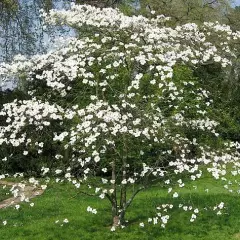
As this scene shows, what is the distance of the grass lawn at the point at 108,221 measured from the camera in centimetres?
941

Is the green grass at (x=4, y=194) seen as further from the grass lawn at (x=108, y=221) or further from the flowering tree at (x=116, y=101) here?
the flowering tree at (x=116, y=101)

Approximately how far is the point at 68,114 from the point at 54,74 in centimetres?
139

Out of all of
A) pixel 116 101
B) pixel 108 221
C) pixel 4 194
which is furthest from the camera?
pixel 4 194

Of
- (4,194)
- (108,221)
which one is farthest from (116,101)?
(4,194)

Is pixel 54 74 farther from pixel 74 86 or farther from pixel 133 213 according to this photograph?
pixel 133 213

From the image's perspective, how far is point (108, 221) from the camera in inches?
403

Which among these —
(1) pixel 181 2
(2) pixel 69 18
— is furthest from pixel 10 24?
(1) pixel 181 2

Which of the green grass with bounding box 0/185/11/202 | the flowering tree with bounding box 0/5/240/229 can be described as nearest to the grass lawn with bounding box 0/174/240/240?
the flowering tree with bounding box 0/5/240/229

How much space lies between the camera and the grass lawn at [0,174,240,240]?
941cm

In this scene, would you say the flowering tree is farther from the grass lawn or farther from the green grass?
the green grass

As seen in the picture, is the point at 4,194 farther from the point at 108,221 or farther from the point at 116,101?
the point at 116,101

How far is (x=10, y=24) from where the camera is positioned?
1883cm

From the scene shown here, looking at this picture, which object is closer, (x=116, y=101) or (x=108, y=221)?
(x=116, y=101)

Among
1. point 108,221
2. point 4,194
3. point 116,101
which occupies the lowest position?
point 108,221
